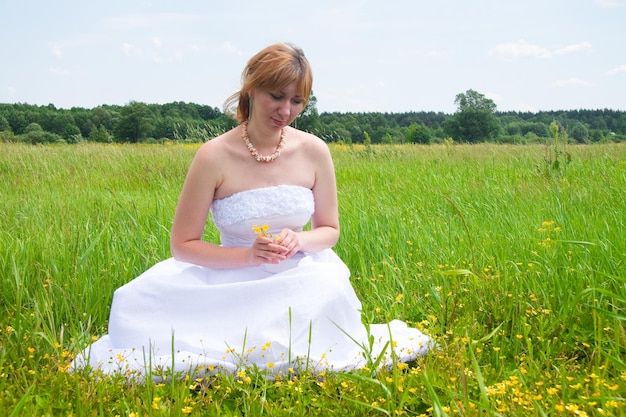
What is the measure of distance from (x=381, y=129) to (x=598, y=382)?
55697 millimetres

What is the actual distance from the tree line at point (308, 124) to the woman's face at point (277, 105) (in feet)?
1.09


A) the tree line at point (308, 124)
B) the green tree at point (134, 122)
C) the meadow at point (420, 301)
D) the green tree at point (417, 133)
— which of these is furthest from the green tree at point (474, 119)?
the meadow at point (420, 301)

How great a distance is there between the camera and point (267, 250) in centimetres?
271

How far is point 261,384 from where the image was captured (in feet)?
8.05

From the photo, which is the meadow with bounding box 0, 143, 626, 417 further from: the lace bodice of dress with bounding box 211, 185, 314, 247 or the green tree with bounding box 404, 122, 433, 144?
the green tree with bounding box 404, 122, 433, 144

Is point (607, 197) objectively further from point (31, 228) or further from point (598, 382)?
point (31, 228)

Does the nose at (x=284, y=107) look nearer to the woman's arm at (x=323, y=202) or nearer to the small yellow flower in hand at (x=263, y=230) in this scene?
the woman's arm at (x=323, y=202)

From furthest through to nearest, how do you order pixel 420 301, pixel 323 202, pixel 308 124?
1. pixel 308 124
2. pixel 420 301
3. pixel 323 202

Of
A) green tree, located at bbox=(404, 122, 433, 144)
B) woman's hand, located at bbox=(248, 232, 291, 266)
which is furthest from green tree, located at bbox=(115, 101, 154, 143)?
green tree, located at bbox=(404, 122, 433, 144)

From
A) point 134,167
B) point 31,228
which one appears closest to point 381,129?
point 134,167

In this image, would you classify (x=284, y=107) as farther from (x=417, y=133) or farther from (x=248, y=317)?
(x=417, y=133)

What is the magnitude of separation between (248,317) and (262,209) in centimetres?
54

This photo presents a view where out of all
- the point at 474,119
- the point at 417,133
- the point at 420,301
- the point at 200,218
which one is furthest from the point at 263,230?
the point at 474,119

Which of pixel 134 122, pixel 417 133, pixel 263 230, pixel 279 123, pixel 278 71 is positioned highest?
pixel 278 71
